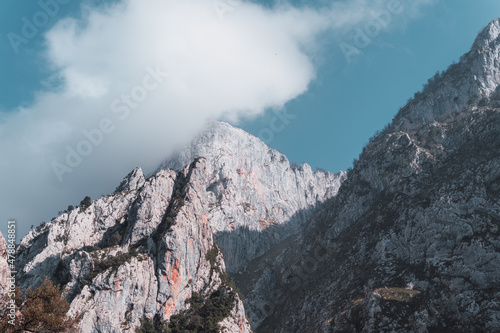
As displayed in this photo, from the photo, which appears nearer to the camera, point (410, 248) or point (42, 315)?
point (42, 315)

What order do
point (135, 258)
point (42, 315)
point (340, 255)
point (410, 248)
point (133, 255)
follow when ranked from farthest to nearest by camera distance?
1. point (340, 255)
2. point (133, 255)
3. point (135, 258)
4. point (410, 248)
5. point (42, 315)

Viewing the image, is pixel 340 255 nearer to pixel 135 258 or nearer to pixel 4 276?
pixel 135 258

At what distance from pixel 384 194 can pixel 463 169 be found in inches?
1367

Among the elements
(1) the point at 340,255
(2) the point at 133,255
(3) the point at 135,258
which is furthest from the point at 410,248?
(2) the point at 133,255

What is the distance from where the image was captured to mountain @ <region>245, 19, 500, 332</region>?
4035 inches

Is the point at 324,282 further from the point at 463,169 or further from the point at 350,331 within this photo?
the point at 463,169

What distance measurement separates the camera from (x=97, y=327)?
4537 inches

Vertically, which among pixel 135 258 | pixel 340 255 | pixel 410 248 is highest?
pixel 135 258

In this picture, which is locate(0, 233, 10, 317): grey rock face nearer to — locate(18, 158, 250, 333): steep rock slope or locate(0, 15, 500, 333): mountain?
locate(18, 158, 250, 333): steep rock slope

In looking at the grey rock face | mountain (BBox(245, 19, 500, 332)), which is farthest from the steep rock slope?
the grey rock face

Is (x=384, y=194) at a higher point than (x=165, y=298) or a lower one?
higher

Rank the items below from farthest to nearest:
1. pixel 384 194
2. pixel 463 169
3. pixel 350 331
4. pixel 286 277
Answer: pixel 286 277, pixel 384 194, pixel 463 169, pixel 350 331

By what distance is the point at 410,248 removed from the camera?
127 m

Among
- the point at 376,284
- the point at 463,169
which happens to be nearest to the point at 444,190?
the point at 463,169
